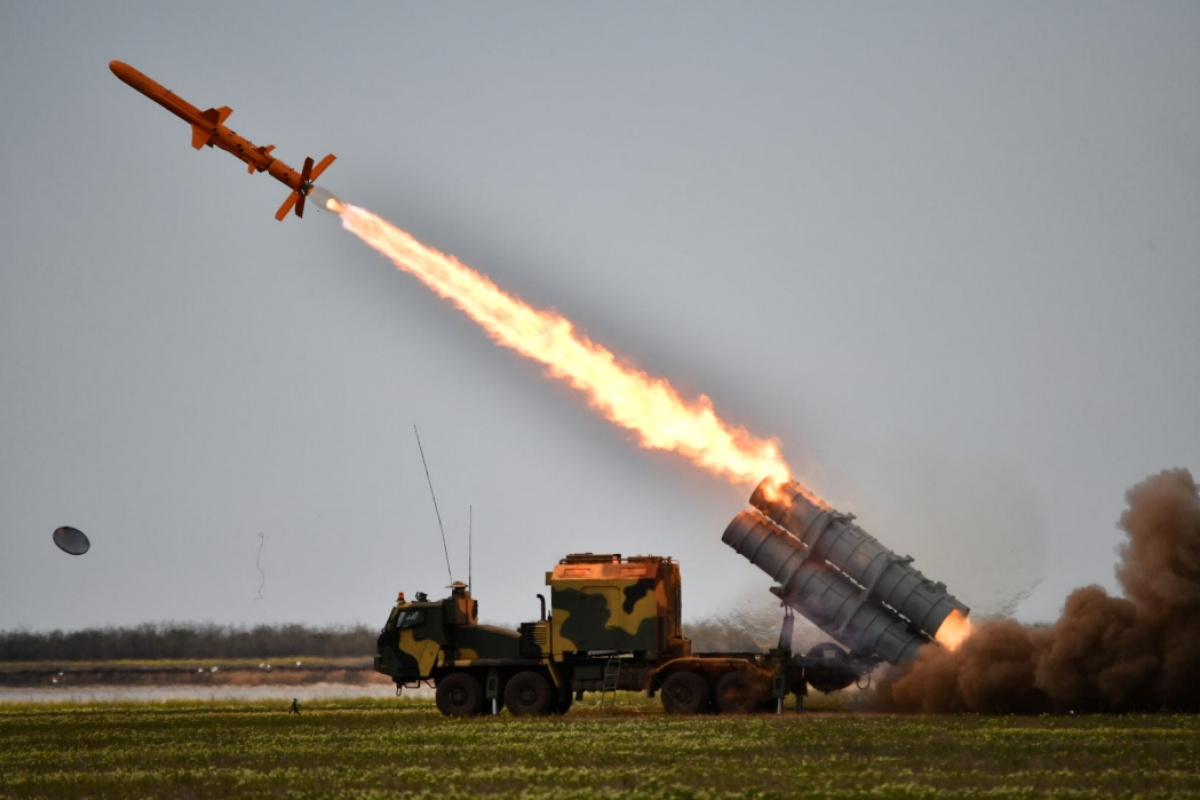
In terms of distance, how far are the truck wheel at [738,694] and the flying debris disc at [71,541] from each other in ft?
67.0

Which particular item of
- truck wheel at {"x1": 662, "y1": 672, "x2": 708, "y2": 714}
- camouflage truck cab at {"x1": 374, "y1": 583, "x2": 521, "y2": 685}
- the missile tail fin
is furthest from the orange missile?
truck wheel at {"x1": 662, "y1": 672, "x2": 708, "y2": 714}

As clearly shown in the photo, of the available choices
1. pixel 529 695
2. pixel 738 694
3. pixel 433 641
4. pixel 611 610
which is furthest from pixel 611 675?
pixel 433 641

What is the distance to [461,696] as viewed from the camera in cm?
3681

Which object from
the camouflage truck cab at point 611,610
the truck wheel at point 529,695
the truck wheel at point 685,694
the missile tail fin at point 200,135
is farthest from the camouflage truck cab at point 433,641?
the missile tail fin at point 200,135

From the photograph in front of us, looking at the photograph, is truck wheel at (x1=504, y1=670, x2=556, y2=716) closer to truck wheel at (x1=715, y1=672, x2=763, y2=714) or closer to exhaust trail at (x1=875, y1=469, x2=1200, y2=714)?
truck wheel at (x1=715, y1=672, x2=763, y2=714)

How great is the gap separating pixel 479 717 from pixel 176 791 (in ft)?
50.1

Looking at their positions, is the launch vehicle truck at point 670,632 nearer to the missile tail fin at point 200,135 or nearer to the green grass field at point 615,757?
the green grass field at point 615,757

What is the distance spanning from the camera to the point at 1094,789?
18.8 metres

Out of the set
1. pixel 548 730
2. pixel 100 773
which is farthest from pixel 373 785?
pixel 548 730

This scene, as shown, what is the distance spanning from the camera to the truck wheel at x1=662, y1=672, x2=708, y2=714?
35156 millimetres

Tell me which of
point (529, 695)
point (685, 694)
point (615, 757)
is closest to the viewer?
point (615, 757)

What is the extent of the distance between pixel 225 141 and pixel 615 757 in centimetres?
2131

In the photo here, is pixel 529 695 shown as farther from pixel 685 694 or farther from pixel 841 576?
pixel 841 576

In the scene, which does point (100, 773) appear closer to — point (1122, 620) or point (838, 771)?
point (838, 771)
